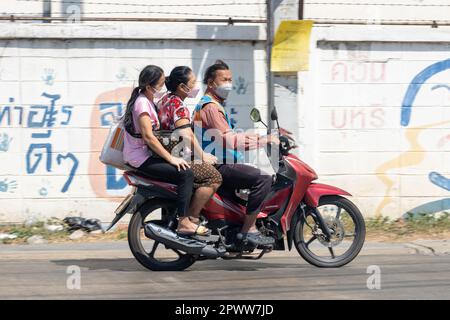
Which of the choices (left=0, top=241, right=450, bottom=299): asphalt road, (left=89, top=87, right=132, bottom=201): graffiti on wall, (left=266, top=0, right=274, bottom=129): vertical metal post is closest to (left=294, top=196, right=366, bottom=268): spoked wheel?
(left=0, top=241, right=450, bottom=299): asphalt road

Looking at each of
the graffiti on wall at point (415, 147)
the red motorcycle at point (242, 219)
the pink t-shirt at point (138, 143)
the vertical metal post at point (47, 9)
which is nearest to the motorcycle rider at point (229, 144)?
the red motorcycle at point (242, 219)

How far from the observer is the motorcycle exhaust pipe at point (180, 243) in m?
7.33

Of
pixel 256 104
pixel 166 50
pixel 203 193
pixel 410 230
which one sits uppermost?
pixel 166 50

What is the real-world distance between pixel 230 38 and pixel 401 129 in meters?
2.39

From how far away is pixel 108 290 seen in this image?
6.74 metres

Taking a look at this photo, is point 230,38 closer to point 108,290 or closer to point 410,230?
point 410,230

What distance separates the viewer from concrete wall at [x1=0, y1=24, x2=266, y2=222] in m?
9.76

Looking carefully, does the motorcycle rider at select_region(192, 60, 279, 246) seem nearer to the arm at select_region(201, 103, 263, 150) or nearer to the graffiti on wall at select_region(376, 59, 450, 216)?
the arm at select_region(201, 103, 263, 150)

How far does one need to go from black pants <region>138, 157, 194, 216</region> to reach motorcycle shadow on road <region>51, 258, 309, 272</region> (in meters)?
0.76

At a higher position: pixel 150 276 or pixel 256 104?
pixel 256 104
